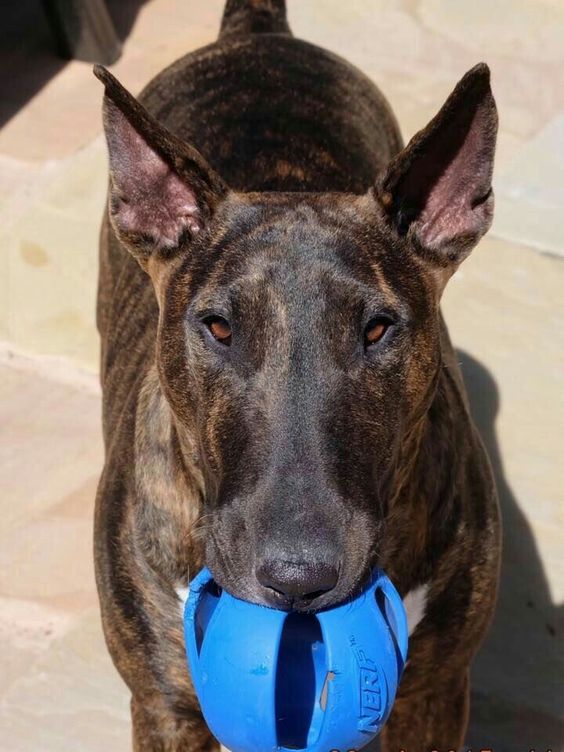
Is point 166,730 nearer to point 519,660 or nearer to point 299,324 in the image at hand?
point 299,324

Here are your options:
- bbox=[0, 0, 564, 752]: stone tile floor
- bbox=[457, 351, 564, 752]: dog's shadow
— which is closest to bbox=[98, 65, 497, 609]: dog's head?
bbox=[457, 351, 564, 752]: dog's shadow

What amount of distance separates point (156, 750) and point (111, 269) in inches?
76.1

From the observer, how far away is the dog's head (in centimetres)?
313

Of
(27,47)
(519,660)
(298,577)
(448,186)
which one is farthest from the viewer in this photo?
(27,47)

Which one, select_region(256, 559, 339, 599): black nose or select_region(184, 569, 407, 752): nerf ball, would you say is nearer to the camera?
select_region(256, 559, 339, 599): black nose

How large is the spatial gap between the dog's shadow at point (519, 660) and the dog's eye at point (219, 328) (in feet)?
5.90

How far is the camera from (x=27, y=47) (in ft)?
27.2

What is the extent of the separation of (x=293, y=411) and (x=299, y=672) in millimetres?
573

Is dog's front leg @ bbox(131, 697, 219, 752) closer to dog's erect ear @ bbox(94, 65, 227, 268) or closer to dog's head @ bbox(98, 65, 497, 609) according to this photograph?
dog's head @ bbox(98, 65, 497, 609)

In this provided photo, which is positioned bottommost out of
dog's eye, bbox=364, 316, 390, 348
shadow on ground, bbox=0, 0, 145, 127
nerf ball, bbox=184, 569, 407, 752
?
shadow on ground, bbox=0, 0, 145, 127

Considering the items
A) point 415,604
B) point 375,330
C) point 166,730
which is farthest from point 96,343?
point 375,330

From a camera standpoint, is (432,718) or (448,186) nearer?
(448,186)

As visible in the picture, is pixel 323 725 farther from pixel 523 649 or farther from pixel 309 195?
pixel 523 649

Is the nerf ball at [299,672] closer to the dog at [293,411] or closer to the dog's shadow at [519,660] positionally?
the dog at [293,411]
